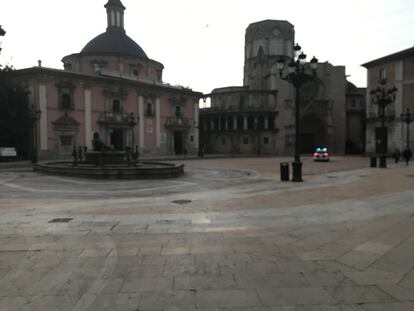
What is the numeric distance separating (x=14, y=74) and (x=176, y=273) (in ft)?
128

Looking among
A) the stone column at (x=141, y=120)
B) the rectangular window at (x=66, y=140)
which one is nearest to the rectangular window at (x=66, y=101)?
the rectangular window at (x=66, y=140)

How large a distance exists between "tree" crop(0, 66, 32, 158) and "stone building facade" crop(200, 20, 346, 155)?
32787 mm

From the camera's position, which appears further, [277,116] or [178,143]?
[277,116]

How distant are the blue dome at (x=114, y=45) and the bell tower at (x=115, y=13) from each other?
988 mm

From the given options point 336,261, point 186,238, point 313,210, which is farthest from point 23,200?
point 336,261

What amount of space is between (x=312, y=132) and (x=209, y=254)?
183ft

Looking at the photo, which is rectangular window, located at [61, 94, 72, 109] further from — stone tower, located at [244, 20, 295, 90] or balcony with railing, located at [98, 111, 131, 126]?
stone tower, located at [244, 20, 295, 90]

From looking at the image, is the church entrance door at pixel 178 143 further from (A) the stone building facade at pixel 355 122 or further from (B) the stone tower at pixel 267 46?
(A) the stone building facade at pixel 355 122

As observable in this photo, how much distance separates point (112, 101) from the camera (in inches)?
1661

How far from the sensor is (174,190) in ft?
42.1

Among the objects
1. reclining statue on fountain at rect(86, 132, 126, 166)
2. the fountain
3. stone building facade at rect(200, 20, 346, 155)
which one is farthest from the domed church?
the fountain

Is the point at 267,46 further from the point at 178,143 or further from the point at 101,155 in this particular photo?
the point at 101,155

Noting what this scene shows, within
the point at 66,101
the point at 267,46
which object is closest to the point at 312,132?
the point at 267,46

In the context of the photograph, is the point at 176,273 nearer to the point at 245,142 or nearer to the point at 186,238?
the point at 186,238
